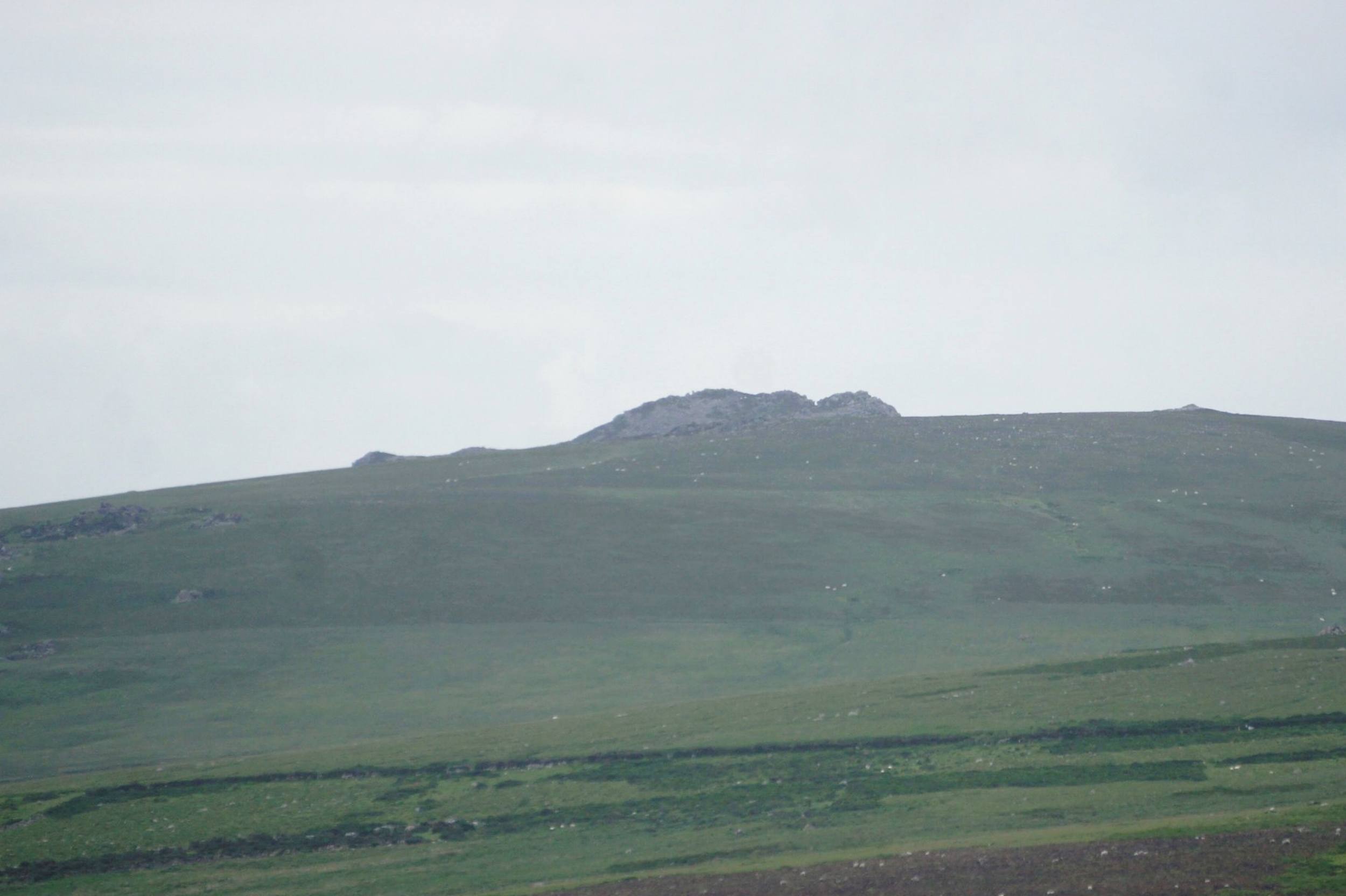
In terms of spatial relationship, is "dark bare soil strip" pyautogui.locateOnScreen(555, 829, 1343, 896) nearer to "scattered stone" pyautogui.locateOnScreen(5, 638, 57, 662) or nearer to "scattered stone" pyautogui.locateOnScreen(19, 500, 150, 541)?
"scattered stone" pyautogui.locateOnScreen(5, 638, 57, 662)

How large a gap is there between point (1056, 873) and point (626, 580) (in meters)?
53.4

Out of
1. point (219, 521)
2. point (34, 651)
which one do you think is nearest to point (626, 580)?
point (219, 521)

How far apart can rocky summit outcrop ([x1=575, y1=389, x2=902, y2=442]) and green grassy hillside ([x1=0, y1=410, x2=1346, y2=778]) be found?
38.6 m

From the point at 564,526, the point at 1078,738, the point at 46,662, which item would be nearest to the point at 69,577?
the point at 46,662

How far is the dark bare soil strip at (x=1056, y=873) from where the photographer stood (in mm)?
22688

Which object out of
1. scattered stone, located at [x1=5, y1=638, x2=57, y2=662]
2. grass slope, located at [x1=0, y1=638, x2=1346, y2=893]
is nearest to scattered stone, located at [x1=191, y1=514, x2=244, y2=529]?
scattered stone, located at [x1=5, y1=638, x2=57, y2=662]

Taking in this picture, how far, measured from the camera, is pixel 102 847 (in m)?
36.8

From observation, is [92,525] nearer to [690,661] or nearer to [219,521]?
[219,521]

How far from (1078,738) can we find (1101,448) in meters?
71.9

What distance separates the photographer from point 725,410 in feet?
507

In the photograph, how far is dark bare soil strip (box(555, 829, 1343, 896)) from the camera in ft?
74.4

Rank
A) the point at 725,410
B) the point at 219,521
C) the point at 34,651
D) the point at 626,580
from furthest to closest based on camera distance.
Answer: the point at 725,410 → the point at 219,521 → the point at 626,580 → the point at 34,651

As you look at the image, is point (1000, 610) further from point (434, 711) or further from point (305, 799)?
point (305, 799)

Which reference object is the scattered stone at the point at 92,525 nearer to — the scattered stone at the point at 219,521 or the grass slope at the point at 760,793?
the scattered stone at the point at 219,521
